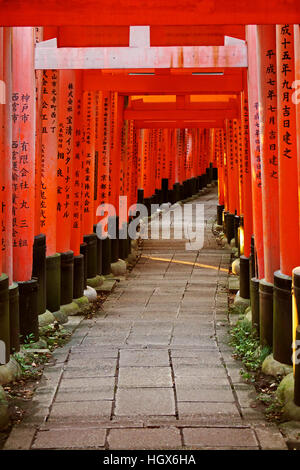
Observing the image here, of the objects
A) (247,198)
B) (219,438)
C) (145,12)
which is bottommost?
(219,438)

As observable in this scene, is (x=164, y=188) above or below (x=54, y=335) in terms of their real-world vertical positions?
above

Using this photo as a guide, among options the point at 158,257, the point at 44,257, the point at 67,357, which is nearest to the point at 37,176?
the point at 44,257

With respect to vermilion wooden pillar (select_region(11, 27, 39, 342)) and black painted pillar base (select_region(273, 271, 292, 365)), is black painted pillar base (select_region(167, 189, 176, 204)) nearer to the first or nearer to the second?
vermilion wooden pillar (select_region(11, 27, 39, 342))

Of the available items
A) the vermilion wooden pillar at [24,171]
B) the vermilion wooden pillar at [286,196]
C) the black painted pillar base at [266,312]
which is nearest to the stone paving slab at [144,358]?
the black painted pillar base at [266,312]

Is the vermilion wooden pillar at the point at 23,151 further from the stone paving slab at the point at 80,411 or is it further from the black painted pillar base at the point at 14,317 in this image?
the stone paving slab at the point at 80,411

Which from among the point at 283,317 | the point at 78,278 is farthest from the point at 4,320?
the point at 78,278

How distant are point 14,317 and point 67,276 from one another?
304 cm

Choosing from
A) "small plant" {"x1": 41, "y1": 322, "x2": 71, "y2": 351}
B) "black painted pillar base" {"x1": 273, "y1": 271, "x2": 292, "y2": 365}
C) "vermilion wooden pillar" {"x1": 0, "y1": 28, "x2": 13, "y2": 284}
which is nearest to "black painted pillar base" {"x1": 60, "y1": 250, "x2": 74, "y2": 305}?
"small plant" {"x1": 41, "y1": 322, "x2": 71, "y2": 351}

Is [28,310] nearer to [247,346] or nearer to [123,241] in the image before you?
[247,346]

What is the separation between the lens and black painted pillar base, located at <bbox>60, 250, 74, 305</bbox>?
385 inches

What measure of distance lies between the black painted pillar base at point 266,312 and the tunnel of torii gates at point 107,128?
0.04 feet

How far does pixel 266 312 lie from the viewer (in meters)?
7.04

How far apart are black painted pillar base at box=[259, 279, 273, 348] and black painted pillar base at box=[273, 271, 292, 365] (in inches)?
25.3

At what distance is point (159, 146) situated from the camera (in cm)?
2733
